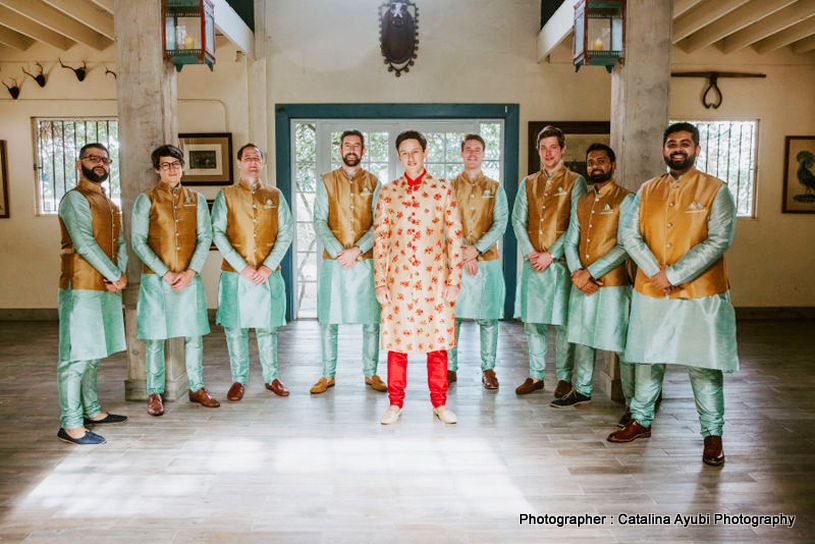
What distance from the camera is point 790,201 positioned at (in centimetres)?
715

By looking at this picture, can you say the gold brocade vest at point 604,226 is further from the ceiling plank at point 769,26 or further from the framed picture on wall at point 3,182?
the framed picture on wall at point 3,182

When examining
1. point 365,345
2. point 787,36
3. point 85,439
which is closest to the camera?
point 85,439

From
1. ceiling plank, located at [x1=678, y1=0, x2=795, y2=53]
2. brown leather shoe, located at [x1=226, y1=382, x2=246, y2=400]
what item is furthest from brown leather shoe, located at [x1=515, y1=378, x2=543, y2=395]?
ceiling plank, located at [x1=678, y1=0, x2=795, y2=53]

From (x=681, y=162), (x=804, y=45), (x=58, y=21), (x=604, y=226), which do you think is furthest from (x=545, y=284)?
(x=58, y=21)

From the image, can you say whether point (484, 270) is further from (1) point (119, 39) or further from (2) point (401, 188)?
(1) point (119, 39)

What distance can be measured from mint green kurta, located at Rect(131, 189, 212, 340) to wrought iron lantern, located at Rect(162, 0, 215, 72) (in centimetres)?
99

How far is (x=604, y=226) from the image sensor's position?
3680mm

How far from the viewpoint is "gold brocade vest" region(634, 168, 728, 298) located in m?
3.08

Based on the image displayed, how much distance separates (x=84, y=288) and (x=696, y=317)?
328cm

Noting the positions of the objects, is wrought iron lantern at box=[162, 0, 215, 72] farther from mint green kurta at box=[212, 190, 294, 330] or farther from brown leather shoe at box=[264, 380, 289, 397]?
brown leather shoe at box=[264, 380, 289, 397]

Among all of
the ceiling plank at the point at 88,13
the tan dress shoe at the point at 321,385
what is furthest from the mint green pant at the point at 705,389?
the ceiling plank at the point at 88,13

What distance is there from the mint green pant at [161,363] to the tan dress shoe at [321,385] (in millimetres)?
745

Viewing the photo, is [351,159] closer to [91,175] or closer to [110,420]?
[91,175]

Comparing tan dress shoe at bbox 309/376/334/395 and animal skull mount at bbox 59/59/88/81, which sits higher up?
animal skull mount at bbox 59/59/88/81
